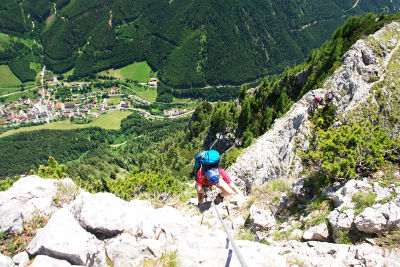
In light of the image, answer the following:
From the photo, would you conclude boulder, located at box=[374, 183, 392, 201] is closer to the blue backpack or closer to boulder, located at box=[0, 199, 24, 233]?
the blue backpack

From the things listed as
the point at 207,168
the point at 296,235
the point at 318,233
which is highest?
the point at 207,168

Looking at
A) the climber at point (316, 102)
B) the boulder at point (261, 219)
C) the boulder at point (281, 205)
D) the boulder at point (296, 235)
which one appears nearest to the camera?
the boulder at point (296, 235)

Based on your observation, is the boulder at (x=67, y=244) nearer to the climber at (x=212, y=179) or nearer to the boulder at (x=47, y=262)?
the boulder at (x=47, y=262)

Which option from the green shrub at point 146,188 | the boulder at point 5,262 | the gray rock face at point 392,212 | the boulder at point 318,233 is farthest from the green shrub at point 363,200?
the green shrub at point 146,188

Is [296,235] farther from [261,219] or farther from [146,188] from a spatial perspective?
[146,188]

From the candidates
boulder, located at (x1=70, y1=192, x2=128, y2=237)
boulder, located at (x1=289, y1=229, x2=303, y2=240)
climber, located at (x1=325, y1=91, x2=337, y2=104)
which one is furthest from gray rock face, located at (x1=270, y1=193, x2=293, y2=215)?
climber, located at (x1=325, y1=91, x2=337, y2=104)

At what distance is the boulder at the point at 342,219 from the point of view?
8.44m

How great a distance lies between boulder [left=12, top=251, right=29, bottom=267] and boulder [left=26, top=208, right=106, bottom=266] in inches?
6.2

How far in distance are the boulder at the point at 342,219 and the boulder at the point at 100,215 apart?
8.97 metres

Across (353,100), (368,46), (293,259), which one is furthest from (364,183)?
(368,46)

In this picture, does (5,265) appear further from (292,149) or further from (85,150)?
(85,150)

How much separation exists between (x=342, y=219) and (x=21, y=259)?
12.2 metres

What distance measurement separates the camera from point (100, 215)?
8.49 metres

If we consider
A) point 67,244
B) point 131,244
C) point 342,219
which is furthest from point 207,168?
point 67,244
